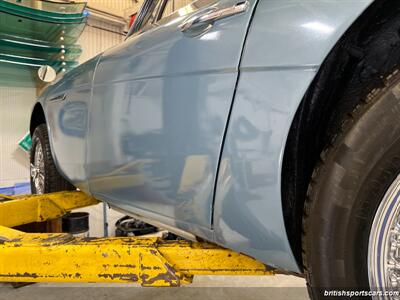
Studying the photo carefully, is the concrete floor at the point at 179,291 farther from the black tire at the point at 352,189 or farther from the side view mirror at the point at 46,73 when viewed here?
the side view mirror at the point at 46,73

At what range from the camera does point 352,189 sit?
28.2 inches

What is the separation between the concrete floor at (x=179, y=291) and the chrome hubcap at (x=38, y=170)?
70cm

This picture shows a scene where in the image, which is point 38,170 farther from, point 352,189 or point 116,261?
point 352,189

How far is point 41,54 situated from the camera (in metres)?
4.95

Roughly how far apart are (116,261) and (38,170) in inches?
62.0

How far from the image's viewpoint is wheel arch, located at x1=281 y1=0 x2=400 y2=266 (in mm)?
804

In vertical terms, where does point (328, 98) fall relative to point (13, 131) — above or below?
below

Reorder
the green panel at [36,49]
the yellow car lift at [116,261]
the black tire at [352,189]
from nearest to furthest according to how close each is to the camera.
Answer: the black tire at [352,189] → the yellow car lift at [116,261] → the green panel at [36,49]

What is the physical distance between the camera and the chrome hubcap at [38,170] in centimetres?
244

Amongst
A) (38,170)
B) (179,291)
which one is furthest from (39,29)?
(179,291)

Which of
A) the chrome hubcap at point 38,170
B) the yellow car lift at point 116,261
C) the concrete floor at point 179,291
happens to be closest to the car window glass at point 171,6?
the yellow car lift at point 116,261

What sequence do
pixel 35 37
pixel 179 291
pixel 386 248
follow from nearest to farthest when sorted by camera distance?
pixel 386 248 < pixel 179 291 < pixel 35 37

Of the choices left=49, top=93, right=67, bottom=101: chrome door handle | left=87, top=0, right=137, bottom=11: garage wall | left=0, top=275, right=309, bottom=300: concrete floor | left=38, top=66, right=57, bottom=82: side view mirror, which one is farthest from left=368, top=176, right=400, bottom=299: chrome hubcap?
left=87, top=0, right=137, bottom=11: garage wall

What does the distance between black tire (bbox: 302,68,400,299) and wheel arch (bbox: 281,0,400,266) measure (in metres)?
0.06
